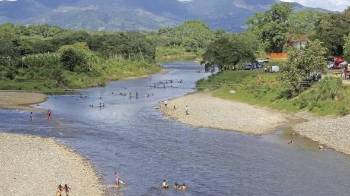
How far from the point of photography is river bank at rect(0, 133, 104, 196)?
44281mm

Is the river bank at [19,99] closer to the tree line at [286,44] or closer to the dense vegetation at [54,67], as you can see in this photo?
the dense vegetation at [54,67]

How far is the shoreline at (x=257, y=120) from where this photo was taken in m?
65.3

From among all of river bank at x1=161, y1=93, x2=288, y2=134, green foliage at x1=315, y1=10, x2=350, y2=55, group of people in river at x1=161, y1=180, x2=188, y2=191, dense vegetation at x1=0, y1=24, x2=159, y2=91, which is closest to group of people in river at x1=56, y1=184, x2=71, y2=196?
group of people in river at x1=161, y1=180, x2=188, y2=191

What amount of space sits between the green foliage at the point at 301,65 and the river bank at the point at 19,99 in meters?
45.2

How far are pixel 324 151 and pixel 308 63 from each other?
33.4 meters

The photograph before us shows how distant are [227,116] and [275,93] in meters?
15.9

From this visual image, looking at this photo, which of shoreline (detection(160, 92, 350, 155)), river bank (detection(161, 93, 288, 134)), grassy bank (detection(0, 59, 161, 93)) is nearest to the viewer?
shoreline (detection(160, 92, 350, 155))

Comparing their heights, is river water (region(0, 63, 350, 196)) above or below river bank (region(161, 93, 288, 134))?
below

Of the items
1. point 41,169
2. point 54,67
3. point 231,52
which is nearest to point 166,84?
point 231,52

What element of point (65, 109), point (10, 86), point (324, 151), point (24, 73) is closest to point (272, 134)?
point (324, 151)

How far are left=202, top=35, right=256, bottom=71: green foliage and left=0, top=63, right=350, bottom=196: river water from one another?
4832cm

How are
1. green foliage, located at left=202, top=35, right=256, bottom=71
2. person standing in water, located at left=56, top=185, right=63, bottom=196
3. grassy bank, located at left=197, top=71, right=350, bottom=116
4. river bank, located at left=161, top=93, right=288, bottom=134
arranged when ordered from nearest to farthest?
person standing in water, located at left=56, top=185, right=63, bottom=196 < river bank, located at left=161, top=93, right=288, bottom=134 < grassy bank, located at left=197, top=71, right=350, bottom=116 < green foliage, located at left=202, top=35, right=256, bottom=71

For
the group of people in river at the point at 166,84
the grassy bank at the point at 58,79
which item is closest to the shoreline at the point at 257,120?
the group of people in river at the point at 166,84

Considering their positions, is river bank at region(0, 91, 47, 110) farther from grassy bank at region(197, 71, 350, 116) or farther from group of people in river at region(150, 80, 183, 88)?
grassy bank at region(197, 71, 350, 116)
